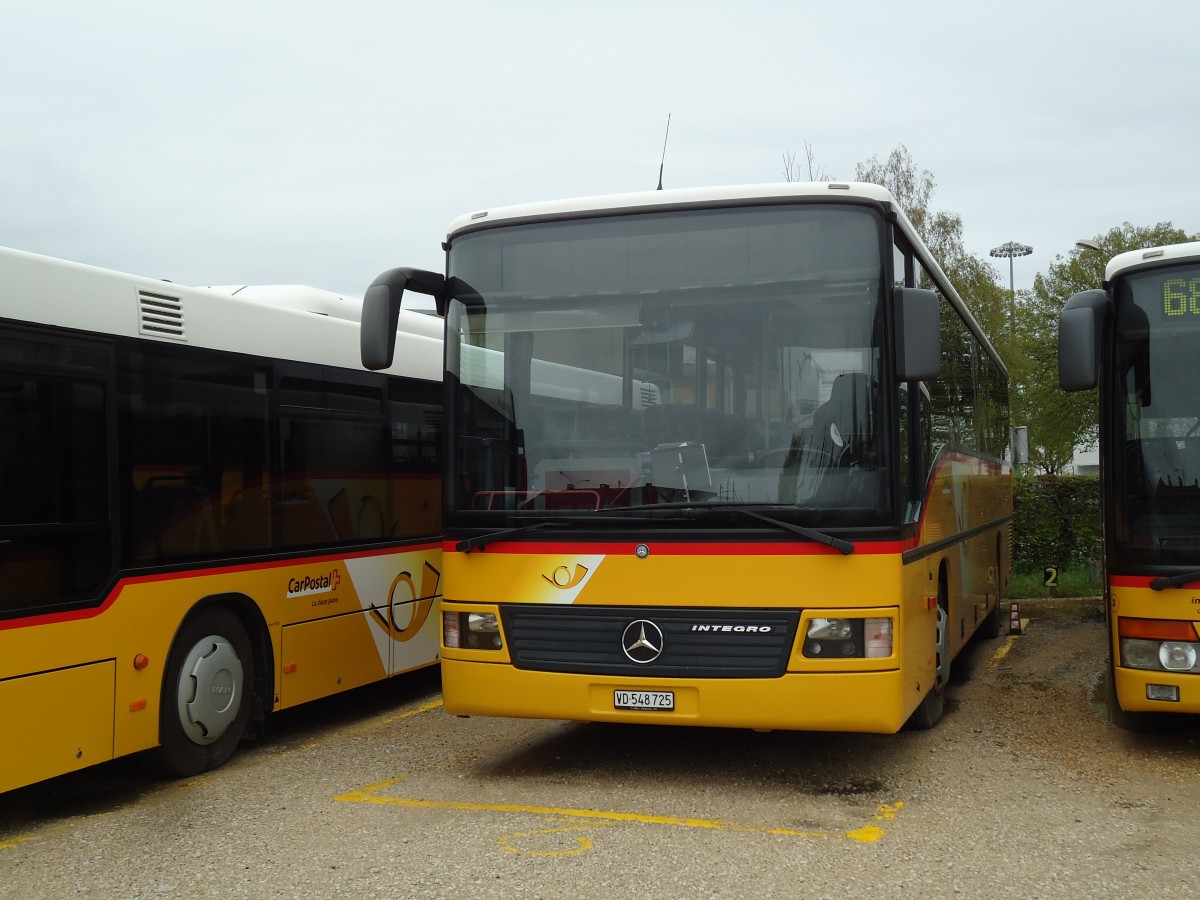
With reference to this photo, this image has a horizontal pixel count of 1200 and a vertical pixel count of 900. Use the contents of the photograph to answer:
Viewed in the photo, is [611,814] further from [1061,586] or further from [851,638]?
[1061,586]

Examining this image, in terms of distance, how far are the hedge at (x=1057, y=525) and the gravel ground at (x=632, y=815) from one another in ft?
32.4

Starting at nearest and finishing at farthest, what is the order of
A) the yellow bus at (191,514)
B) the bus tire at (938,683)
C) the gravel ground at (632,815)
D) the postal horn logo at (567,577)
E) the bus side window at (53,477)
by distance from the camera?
the gravel ground at (632,815) → the bus side window at (53,477) → the yellow bus at (191,514) → the postal horn logo at (567,577) → the bus tire at (938,683)

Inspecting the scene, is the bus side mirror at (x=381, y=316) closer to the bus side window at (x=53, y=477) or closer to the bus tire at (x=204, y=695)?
the bus side window at (x=53, y=477)

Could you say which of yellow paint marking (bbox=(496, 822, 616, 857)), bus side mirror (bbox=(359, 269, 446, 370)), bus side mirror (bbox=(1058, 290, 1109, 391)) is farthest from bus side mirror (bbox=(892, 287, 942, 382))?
yellow paint marking (bbox=(496, 822, 616, 857))

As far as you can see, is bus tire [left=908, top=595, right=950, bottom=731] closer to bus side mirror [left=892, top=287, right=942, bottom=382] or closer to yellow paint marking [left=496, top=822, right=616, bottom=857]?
bus side mirror [left=892, top=287, right=942, bottom=382]

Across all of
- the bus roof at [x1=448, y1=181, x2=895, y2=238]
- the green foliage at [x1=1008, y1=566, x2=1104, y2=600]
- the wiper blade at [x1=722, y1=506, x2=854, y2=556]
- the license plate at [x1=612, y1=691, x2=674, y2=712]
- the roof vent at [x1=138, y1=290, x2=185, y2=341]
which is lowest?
the green foliage at [x1=1008, y1=566, x2=1104, y2=600]

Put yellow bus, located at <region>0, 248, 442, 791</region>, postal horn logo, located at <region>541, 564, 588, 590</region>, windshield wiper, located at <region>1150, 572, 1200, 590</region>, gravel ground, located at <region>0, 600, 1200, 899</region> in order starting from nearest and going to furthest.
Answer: gravel ground, located at <region>0, 600, 1200, 899</region>
yellow bus, located at <region>0, 248, 442, 791</region>
postal horn logo, located at <region>541, 564, 588, 590</region>
windshield wiper, located at <region>1150, 572, 1200, 590</region>

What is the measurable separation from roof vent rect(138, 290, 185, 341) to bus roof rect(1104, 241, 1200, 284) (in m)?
5.44

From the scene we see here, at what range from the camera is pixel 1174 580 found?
23.5ft

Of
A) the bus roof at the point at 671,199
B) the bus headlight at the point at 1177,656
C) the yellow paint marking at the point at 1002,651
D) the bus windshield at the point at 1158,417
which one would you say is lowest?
the yellow paint marking at the point at 1002,651

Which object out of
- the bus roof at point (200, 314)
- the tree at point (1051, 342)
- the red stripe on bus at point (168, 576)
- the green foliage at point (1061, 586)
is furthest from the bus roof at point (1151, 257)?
the tree at point (1051, 342)

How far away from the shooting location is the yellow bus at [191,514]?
630cm

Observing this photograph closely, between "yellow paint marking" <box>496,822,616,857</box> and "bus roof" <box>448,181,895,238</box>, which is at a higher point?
"bus roof" <box>448,181,895,238</box>

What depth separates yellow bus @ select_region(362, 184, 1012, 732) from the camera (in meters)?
6.47
